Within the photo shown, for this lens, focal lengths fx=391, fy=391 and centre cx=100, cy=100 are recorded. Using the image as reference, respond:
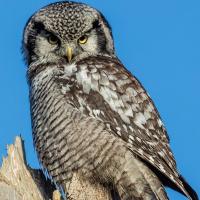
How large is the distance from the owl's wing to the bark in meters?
0.57

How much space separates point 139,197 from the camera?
12.3 feet

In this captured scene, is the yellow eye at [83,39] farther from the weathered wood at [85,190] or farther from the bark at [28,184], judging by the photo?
the weathered wood at [85,190]

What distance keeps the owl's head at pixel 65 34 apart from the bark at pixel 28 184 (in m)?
1.18

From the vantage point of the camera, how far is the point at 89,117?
151 inches

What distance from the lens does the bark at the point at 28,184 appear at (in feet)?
10.7

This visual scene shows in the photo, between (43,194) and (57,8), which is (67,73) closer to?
(57,8)

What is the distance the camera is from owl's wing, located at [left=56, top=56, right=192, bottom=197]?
12.5 ft

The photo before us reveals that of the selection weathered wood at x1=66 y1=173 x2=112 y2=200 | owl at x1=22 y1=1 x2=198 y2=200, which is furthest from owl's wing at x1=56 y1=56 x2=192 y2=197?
weathered wood at x1=66 y1=173 x2=112 y2=200

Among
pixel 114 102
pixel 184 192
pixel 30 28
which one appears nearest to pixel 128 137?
pixel 114 102

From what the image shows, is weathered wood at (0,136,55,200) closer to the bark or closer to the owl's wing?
the bark

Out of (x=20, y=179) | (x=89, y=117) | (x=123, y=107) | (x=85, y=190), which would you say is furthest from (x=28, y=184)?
(x=123, y=107)

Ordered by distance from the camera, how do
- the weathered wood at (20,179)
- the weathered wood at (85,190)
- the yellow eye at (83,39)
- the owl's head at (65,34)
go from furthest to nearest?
the yellow eye at (83,39), the owl's head at (65,34), the weathered wood at (85,190), the weathered wood at (20,179)

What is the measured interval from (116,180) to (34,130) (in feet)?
3.41

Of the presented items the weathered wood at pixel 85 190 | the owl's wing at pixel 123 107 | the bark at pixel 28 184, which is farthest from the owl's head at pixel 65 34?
the weathered wood at pixel 85 190
